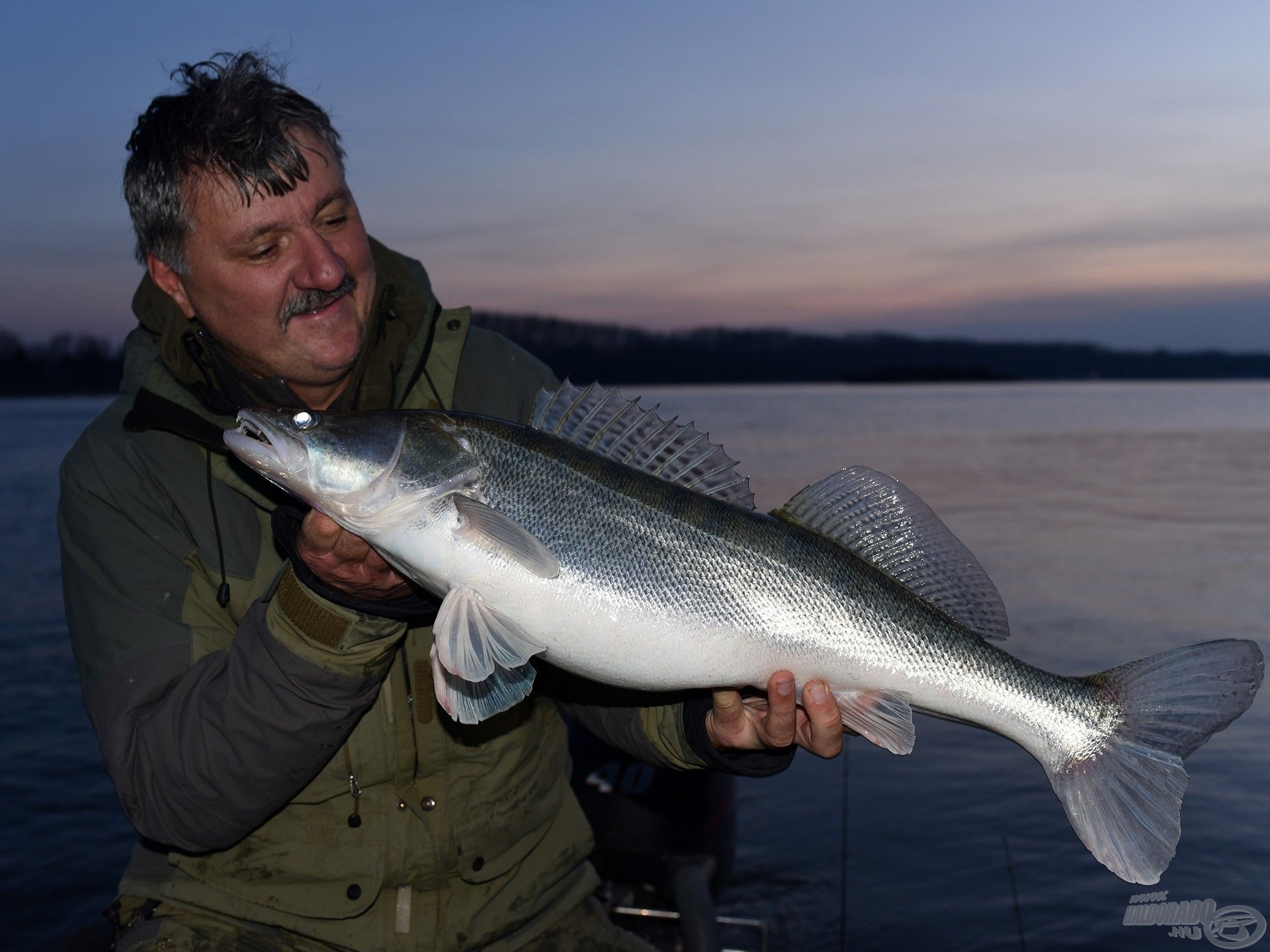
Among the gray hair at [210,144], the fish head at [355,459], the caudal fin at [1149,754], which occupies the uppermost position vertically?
the gray hair at [210,144]

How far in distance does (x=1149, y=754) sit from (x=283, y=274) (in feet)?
11.0

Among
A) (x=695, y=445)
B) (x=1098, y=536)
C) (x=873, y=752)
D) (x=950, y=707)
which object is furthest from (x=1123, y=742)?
(x=1098, y=536)

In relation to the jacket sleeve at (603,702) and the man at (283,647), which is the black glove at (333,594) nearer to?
the man at (283,647)

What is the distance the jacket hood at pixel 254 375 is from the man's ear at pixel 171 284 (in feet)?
0.09

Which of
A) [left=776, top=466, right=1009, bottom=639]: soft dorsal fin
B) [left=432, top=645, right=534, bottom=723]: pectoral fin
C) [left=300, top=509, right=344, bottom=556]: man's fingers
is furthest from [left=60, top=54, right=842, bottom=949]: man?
[left=776, top=466, right=1009, bottom=639]: soft dorsal fin

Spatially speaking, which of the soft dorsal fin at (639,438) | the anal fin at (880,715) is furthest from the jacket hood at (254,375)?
the anal fin at (880,715)

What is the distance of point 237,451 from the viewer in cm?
297

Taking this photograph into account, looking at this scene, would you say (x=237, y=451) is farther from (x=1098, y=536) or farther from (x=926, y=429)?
(x=926, y=429)

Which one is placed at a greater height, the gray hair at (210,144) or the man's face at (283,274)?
the gray hair at (210,144)

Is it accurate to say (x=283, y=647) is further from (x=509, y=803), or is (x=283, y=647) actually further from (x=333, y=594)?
(x=509, y=803)

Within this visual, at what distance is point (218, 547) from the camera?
11.7 ft

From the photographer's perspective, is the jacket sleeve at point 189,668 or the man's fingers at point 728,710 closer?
the jacket sleeve at point 189,668

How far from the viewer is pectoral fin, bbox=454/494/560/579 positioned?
9.48 ft

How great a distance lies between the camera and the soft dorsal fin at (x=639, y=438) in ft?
10.7
